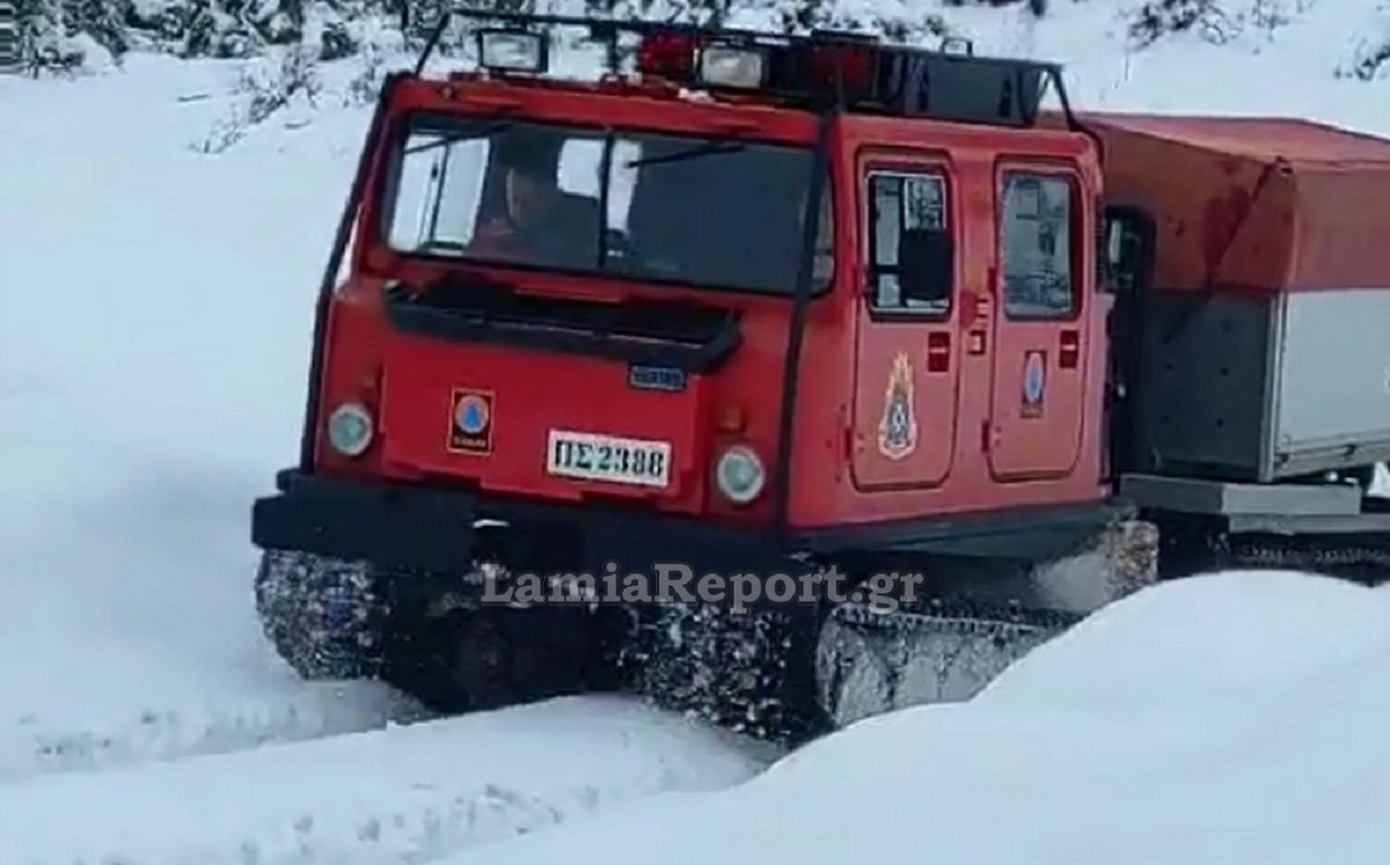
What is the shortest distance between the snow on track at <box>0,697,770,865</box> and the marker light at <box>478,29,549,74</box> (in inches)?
81.5

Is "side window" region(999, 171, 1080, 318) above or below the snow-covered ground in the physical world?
above

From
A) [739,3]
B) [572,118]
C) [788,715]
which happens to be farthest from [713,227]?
[739,3]

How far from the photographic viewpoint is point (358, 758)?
900 cm

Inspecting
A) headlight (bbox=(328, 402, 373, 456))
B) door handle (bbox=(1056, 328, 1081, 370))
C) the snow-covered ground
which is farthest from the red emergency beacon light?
the snow-covered ground

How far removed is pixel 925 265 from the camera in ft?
32.9

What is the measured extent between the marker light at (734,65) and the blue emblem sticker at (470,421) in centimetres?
129

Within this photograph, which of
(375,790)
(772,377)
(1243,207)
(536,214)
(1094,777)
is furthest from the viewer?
(1243,207)

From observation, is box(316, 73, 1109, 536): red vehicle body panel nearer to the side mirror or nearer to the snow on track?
the side mirror

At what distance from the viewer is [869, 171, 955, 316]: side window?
991 cm

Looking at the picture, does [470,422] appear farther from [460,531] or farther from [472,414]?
[460,531]

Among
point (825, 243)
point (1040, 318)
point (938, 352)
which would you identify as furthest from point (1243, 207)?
point (825, 243)

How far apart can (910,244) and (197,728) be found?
2.60 meters

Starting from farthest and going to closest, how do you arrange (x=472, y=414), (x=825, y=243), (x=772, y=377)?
(x=472, y=414), (x=825, y=243), (x=772, y=377)

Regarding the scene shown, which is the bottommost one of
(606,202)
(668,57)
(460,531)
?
(460,531)
